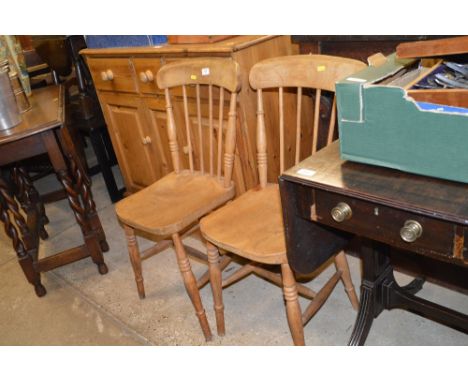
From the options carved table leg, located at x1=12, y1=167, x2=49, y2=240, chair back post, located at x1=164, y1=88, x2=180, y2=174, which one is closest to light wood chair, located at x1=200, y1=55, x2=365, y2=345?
chair back post, located at x1=164, y1=88, x2=180, y2=174

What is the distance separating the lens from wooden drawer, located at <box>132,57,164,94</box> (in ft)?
7.09

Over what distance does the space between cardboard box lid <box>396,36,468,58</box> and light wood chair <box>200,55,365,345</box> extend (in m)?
0.39

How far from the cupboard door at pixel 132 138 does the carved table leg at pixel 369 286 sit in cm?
141

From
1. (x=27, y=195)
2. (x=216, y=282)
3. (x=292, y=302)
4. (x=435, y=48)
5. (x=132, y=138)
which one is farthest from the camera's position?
(x=27, y=195)

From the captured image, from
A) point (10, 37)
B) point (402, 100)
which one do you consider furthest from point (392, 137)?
point (10, 37)

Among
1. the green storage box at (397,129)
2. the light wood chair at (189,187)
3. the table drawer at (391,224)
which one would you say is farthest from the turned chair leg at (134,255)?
the green storage box at (397,129)

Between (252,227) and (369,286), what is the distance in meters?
0.49

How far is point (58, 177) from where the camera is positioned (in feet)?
7.19

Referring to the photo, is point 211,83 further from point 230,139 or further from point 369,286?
point 369,286

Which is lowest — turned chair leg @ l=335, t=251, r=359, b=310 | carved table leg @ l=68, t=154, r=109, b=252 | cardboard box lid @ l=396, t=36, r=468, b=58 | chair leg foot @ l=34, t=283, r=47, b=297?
chair leg foot @ l=34, t=283, r=47, b=297

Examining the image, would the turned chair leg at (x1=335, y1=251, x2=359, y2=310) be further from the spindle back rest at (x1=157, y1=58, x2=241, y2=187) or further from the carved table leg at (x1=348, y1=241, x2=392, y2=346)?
the spindle back rest at (x1=157, y1=58, x2=241, y2=187)

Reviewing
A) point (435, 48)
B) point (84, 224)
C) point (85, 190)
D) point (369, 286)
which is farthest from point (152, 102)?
point (435, 48)

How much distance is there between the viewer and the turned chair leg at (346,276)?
5.87 ft

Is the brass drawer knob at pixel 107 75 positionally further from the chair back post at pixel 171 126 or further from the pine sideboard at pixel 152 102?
the chair back post at pixel 171 126
